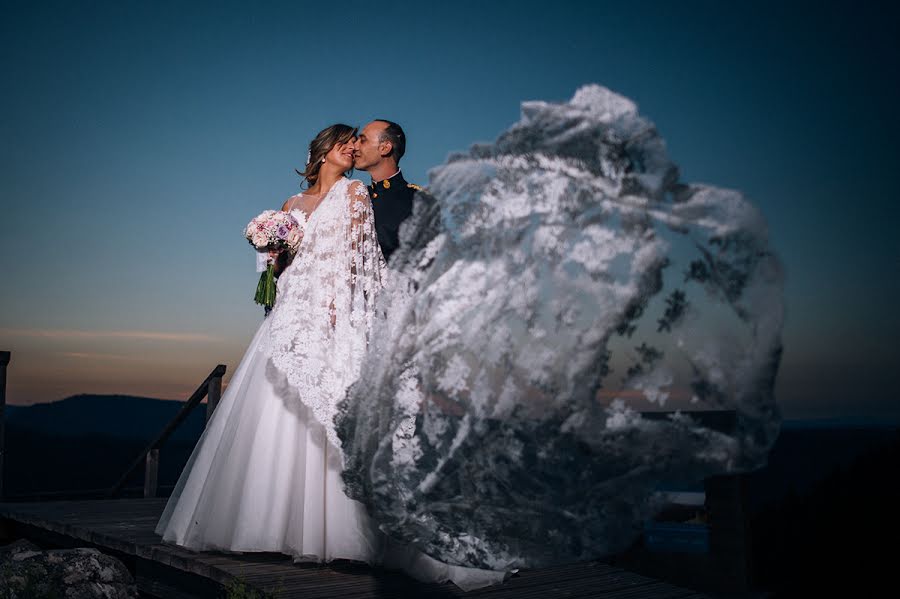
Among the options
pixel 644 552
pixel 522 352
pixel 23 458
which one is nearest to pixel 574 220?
pixel 522 352

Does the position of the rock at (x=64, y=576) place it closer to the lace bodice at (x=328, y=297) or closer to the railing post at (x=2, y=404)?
the lace bodice at (x=328, y=297)

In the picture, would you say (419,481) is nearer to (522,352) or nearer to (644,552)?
(522,352)

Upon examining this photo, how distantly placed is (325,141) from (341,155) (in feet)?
0.42

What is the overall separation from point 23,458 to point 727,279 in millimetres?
42893

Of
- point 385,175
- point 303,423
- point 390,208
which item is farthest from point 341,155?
point 303,423

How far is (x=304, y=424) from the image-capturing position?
337cm

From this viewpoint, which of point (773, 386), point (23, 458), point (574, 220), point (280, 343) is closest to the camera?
point (773, 386)

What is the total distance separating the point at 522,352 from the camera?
215 centimetres

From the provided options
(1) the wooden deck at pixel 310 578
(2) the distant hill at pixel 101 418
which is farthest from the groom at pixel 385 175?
(2) the distant hill at pixel 101 418

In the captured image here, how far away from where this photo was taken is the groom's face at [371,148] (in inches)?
152

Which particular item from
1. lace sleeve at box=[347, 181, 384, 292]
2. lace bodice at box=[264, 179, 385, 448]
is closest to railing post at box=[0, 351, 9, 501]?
lace bodice at box=[264, 179, 385, 448]

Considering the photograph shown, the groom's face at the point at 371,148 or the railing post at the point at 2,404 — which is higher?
the groom's face at the point at 371,148

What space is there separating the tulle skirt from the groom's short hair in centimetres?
128

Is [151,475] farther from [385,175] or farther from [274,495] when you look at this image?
[385,175]
